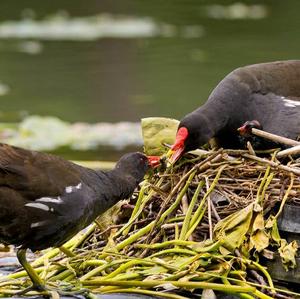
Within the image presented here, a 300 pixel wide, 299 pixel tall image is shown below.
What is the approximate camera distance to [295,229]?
13.5 ft

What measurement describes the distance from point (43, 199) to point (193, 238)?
2.07 feet

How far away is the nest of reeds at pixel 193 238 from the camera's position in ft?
13.2

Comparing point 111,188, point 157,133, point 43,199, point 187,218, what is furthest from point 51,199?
point 157,133

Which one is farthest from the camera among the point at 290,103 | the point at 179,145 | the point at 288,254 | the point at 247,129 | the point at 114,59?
the point at 114,59

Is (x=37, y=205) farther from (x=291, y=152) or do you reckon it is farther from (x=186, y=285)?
(x=291, y=152)

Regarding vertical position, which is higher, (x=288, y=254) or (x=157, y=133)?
(x=157, y=133)

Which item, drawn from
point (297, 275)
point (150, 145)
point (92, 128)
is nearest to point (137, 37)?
point (92, 128)

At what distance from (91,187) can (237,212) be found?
635 millimetres

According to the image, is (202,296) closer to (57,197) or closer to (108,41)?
(57,197)

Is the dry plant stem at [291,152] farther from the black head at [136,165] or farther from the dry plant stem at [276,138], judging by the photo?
the black head at [136,165]

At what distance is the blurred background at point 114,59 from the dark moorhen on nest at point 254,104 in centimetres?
343

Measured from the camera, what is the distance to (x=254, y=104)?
18.2ft

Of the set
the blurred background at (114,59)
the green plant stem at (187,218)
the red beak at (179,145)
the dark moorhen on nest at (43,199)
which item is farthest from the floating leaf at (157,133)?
the blurred background at (114,59)

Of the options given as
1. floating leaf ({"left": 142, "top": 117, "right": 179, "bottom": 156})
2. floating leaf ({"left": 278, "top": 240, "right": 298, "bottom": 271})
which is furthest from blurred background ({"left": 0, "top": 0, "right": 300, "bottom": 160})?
floating leaf ({"left": 278, "top": 240, "right": 298, "bottom": 271})
